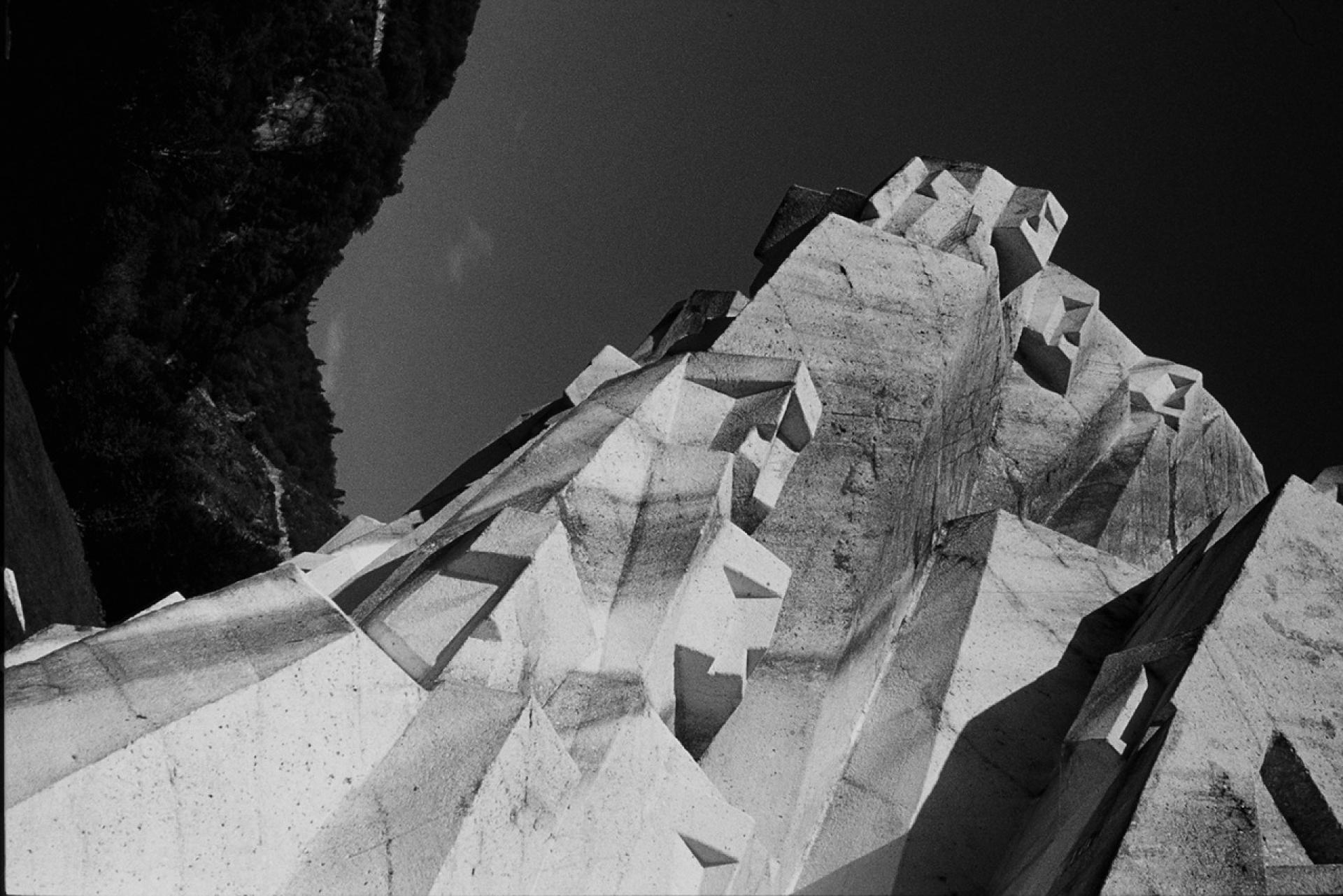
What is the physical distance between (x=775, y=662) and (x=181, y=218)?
25.4ft

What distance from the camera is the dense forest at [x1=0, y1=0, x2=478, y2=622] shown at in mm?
10562

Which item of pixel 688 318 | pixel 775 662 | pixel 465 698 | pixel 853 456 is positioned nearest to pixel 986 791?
pixel 775 662

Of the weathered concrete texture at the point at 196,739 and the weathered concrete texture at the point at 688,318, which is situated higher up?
the weathered concrete texture at the point at 196,739

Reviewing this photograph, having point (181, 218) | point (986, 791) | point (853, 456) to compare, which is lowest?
point (986, 791)

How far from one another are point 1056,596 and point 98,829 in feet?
12.2

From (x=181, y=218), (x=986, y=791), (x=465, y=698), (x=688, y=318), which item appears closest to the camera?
(x=465, y=698)

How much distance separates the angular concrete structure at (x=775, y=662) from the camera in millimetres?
3580

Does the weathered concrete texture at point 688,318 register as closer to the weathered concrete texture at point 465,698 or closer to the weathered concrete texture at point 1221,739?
the weathered concrete texture at point 465,698

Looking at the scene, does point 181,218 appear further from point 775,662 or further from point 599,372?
point 775,662

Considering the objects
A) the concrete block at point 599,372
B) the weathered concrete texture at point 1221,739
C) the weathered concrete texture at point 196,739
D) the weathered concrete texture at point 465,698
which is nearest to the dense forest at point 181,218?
the concrete block at point 599,372

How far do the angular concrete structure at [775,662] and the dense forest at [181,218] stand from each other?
4817mm

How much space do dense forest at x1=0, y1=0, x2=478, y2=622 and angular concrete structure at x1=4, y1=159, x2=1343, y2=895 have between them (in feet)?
15.8

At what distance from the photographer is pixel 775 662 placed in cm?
556

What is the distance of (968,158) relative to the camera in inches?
505
